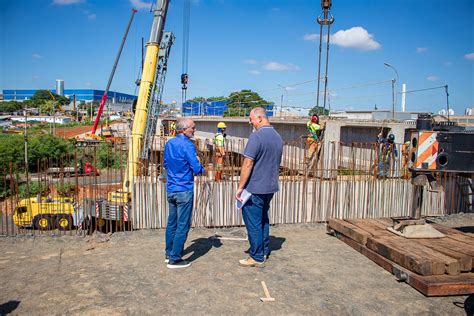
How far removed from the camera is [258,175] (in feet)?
16.2

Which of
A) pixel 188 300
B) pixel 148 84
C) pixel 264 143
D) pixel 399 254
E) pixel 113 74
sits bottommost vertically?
pixel 188 300

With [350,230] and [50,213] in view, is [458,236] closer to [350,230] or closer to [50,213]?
[350,230]

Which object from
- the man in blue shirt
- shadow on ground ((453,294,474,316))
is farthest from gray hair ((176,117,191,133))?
shadow on ground ((453,294,474,316))

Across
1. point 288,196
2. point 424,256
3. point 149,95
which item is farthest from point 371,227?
point 149,95

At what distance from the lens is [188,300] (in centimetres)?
410

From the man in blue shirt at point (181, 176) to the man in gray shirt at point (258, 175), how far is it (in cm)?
64

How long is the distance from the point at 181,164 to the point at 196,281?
1444 mm

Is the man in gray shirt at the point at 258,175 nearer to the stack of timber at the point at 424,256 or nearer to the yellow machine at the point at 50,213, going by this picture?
the stack of timber at the point at 424,256

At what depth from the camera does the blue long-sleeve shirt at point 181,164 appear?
4.95 metres

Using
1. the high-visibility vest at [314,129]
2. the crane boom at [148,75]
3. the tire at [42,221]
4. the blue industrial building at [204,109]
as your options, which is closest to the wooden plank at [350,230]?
the high-visibility vest at [314,129]

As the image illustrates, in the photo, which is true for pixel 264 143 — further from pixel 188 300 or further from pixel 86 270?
pixel 86 270

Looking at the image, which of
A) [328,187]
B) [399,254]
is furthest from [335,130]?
[399,254]

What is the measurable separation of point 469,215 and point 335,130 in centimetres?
384

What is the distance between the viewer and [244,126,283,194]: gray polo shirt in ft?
16.0
